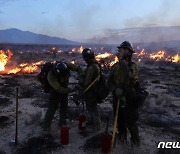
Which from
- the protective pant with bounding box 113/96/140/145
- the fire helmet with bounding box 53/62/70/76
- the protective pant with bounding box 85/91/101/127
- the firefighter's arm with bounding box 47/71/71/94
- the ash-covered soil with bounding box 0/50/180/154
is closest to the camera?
the protective pant with bounding box 113/96/140/145

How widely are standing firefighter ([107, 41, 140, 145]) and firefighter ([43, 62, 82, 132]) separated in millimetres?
1324

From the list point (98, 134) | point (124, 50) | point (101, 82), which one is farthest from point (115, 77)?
point (98, 134)

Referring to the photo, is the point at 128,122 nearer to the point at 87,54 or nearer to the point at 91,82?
the point at 91,82

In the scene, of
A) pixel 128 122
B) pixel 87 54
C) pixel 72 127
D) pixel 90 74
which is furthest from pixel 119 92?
pixel 72 127

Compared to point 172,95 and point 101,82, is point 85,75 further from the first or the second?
point 172,95

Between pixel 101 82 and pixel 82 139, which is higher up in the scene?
pixel 101 82

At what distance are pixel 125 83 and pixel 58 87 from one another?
1.89 m

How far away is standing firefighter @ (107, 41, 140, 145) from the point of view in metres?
5.76

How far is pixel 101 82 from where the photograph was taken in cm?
719

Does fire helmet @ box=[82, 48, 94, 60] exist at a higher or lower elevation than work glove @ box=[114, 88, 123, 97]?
higher

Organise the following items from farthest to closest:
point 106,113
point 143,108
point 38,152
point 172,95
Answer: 1. point 172,95
2. point 143,108
3. point 106,113
4. point 38,152

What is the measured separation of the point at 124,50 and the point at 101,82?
155 cm

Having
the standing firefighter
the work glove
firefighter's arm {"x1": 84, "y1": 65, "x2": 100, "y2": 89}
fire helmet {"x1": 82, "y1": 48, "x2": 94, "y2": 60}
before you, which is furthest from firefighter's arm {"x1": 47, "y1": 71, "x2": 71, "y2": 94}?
the work glove

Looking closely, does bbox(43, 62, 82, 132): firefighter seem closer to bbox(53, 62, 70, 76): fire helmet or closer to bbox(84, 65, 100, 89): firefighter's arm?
bbox(53, 62, 70, 76): fire helmet
